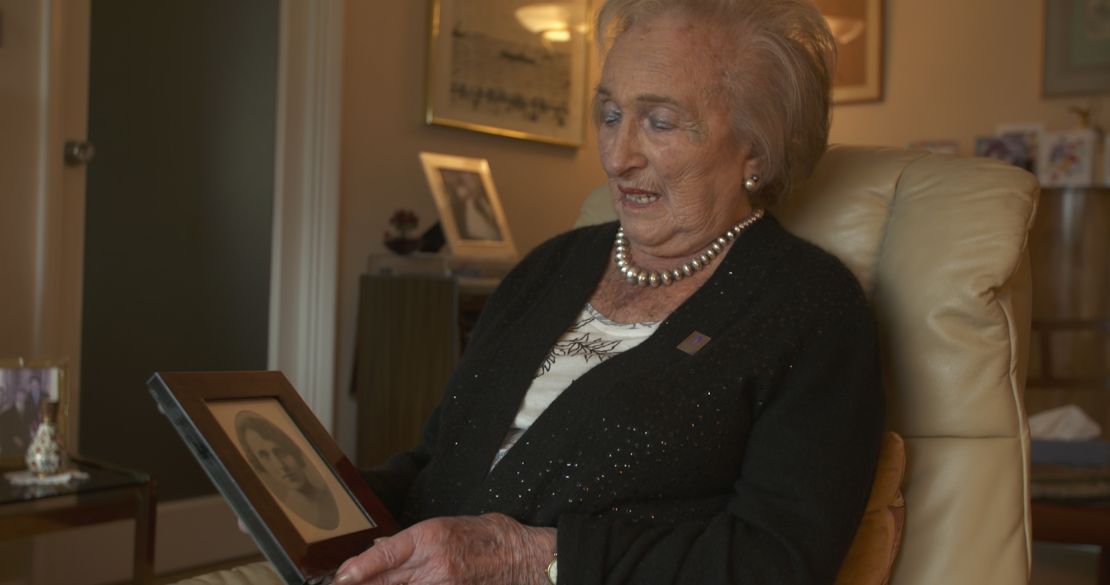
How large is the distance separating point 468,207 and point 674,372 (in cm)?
225

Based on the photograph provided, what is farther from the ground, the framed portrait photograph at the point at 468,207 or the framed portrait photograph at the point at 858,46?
the framed portrait photograph at the point at 858,46

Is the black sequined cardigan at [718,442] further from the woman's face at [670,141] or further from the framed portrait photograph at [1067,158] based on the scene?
the framed portrait photograph at [1067,158]

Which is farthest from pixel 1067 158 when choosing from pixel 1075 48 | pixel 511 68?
Result: pixel 511 68

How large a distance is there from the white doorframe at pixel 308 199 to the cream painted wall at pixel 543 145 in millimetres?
88

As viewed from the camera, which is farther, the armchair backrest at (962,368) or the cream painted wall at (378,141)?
the cream painted wall at (378,141)

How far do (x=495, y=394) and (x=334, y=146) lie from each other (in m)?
2.01

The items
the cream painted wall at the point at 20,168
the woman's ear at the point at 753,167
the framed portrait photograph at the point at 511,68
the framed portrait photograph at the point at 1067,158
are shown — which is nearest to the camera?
the woman's ear at the point at 753,167

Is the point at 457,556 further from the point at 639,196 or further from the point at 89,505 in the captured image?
the point at 89,505

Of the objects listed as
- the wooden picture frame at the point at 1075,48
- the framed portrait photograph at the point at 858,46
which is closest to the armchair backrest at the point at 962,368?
the wooden picture frame at the point at 1075,48

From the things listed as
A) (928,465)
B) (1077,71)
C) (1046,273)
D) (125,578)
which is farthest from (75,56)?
(1077,71)

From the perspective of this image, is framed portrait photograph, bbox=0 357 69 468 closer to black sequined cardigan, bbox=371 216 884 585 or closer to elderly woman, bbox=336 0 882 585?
elderly woman, bbox=336 0 882 585

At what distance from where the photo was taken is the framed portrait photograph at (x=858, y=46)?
4406mm

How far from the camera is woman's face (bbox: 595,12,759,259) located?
1314 mm

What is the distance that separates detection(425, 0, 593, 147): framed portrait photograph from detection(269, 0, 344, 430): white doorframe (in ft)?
1.39
